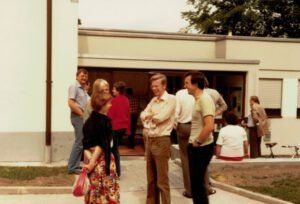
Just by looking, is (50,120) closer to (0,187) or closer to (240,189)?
(0,187)

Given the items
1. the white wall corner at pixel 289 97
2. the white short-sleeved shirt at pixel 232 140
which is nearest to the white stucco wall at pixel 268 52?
the white wall corner at pixel 289 97

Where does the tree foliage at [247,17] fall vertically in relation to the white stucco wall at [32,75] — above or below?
above

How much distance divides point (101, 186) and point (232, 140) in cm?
422

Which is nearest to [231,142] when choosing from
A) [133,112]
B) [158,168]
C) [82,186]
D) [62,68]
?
[158,168]

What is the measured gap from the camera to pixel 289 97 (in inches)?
749

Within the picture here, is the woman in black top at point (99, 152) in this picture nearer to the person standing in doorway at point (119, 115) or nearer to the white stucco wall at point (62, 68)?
the person standing in doorway at point (119, 115)

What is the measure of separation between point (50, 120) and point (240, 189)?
14.5ft

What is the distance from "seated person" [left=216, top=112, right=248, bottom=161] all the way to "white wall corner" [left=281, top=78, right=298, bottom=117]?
9421 millimetres

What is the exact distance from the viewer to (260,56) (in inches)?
714

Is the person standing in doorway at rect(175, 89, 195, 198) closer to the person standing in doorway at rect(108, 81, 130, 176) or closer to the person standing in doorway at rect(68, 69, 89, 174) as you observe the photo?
the person standing in doorway at rect(108, 81, 130, 176)

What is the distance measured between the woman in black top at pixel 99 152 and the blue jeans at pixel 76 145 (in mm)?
3690

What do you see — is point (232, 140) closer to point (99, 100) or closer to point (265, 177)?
point (265, 177)

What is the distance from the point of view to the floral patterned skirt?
5836 mm

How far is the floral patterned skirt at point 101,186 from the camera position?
584 centimetres
